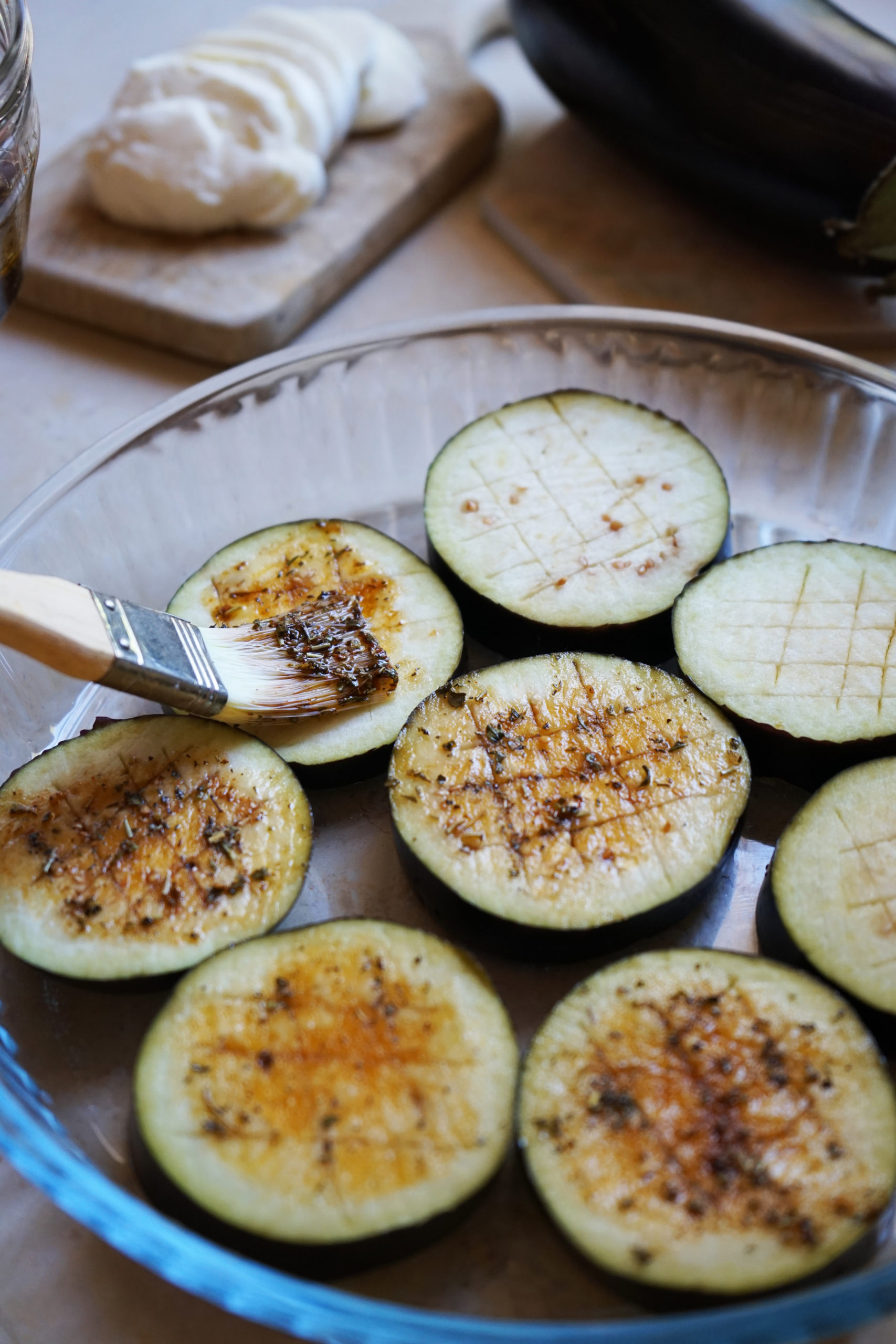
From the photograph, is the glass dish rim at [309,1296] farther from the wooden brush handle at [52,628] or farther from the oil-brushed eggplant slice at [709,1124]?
the wooden brush handle at [52,628]

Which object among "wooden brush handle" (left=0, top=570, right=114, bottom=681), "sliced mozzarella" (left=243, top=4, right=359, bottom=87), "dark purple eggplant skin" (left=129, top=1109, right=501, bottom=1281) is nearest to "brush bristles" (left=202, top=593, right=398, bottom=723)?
"wooden brush handle" (left=0, top=570, right=114, bottom=681)

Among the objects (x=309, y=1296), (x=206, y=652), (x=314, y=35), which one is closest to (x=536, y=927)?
(x=309, y=1296)

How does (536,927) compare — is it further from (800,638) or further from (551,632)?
(800,638)

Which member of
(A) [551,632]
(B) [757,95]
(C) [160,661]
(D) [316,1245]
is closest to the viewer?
(D) [316,1245]

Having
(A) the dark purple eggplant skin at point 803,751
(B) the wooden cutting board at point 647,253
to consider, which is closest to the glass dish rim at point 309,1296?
(A) the dark purple eggplant skin at point 803,751

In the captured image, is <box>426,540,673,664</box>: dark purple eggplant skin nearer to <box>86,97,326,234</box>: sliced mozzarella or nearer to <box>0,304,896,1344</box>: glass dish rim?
<box>0,304,896,1344</box>: glass dish rim

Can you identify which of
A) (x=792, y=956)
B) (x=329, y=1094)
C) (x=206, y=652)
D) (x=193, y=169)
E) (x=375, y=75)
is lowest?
(x=792, y=956)
